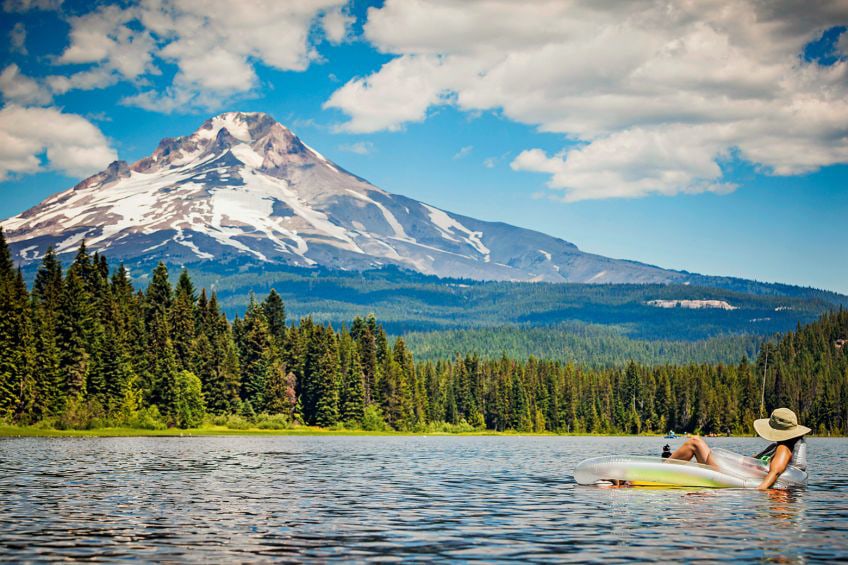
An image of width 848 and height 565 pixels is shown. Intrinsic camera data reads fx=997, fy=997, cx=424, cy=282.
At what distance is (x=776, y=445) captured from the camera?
44.4 metres

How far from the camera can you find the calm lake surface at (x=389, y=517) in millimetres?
26641

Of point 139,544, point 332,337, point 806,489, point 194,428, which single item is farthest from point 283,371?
point 139,544

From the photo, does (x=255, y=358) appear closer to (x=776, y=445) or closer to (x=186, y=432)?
(x=186, y=432)

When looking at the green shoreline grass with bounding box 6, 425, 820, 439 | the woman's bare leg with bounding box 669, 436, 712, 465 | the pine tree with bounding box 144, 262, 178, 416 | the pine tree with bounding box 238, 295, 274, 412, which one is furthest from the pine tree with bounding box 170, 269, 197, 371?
the woman's bare leg with bounding box 669, 436, 712, 465

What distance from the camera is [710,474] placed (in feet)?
142

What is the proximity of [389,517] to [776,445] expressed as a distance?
19498 mm

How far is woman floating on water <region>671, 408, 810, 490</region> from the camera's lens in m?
42.7

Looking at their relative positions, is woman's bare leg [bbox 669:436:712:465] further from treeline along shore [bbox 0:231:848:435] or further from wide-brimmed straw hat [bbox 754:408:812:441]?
treeline along shore [bbox 0:231:848:435]

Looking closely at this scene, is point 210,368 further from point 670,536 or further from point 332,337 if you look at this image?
point 670,536

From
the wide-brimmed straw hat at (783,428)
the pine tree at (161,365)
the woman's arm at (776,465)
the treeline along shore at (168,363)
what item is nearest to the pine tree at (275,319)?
the treeline along shore at (168,363)

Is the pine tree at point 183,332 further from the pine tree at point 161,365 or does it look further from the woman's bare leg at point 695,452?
the woman's bare leg at point 695,452

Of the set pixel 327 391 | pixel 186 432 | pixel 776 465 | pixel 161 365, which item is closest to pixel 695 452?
pixel 776 465

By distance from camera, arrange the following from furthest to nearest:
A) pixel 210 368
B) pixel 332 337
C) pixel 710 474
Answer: pixel 332 337 < pixel 210 368 < pixel 710 474

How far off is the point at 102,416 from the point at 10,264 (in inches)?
849
